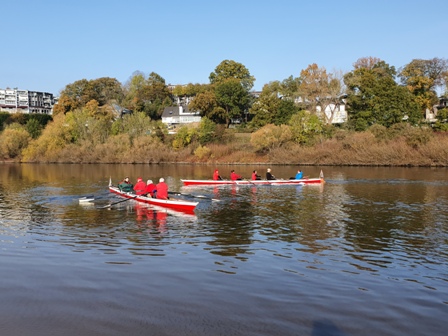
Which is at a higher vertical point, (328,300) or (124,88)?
(124,88)

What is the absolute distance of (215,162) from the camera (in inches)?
3324

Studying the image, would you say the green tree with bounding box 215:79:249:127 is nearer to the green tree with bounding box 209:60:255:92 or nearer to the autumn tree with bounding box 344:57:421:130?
the green tree with bounding box 209:60:255:92

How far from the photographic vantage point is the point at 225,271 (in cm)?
1414

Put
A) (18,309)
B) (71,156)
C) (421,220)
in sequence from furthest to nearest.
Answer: (71,156)
(421,220)
(18,309)

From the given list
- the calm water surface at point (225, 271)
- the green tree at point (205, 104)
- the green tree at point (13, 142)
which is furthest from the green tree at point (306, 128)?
the green tree at point (13, 142)

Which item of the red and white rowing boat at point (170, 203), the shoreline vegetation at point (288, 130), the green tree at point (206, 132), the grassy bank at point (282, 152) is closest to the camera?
the red and white rowing boat at point (170, 203)

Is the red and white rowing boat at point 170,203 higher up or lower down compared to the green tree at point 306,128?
lower down

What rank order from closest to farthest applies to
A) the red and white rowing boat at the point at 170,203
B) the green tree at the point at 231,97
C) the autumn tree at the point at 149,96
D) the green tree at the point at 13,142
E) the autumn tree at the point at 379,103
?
the red and white rowing boat at the point at 170,203
the autumn tree at the point at 379,103
the green tree at the point at 13,142
the green tree at the point at 231,97
the autumn tree at the point at 149,96

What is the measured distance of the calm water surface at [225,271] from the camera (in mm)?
10352

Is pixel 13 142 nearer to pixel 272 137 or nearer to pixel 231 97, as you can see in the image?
pixel 231 97

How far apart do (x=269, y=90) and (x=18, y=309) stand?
102257mm

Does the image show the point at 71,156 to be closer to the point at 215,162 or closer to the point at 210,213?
the point at 215,162

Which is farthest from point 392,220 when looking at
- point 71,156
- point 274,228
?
point 71,156

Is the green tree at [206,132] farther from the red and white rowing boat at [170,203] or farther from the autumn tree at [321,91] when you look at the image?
the red and white rowing boat at [170,203]
